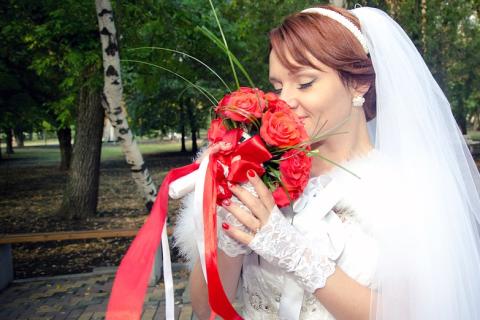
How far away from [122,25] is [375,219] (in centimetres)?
710

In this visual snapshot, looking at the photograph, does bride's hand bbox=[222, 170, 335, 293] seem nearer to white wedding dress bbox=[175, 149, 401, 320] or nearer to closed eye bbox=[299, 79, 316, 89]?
white wedding dress bbox=[175, 149, 401, 320]

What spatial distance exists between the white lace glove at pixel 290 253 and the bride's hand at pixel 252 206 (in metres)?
0.02

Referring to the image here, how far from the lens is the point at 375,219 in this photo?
1.69 m

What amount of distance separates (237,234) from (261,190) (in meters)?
0.17

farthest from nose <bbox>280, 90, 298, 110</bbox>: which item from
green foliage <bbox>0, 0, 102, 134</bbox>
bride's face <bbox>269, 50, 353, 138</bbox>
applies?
green foliage <bbox>0, 0, 102, 134</bbox>

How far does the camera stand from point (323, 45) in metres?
1.68

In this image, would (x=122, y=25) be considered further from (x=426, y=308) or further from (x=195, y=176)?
(x=426, y=308)

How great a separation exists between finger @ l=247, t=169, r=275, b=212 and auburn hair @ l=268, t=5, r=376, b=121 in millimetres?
497

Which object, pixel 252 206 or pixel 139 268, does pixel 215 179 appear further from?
pixel 139 268

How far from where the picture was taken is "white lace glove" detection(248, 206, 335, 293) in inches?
57.0

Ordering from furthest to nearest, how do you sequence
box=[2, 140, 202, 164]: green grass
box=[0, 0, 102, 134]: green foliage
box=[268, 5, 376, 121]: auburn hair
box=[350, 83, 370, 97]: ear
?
Result: box=[2, 140, 202, 164]: green grass, box=[0, 0, 102, 134]: green foliage, box=[350, 83, 370, 97]: ear, box=[268, 5, 376, 121]: auburn hair

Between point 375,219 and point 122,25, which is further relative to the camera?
point 122,25

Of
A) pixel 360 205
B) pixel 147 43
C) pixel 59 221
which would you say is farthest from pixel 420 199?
pixel 59 221

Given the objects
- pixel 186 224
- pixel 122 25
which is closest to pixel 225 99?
pixel 186 224
